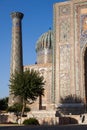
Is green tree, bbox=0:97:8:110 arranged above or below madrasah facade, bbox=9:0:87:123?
below

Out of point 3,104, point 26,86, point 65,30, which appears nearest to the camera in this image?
point 26,86

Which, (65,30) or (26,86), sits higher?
(65,30)

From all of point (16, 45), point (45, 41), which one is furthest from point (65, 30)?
point (45, 41)

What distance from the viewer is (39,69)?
2616cm

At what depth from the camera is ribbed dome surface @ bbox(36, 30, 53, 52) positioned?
29.7m

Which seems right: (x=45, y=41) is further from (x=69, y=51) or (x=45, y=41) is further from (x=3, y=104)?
(x=69, y=51)

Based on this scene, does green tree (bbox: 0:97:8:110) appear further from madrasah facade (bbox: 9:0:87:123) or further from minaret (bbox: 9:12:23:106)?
madrasah facade (bbox: 9:0:87:123)

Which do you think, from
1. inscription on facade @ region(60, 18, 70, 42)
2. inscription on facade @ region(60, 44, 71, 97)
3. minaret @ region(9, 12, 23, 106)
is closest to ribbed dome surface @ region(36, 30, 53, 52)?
minaret @ region(9, 12, 23, 106)

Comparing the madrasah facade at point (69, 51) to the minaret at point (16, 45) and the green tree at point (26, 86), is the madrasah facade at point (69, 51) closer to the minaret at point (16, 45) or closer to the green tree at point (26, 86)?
the green tree at point (26, 86)

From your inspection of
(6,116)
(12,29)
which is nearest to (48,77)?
(12,29)

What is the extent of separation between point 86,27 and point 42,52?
9.31m

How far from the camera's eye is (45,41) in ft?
98.2

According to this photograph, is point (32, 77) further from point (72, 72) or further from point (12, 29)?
point (12, 29)

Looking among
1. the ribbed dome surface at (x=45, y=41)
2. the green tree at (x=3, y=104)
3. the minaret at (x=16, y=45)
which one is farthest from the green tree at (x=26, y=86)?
the ribbed dome surface at (x=45, y=41)
